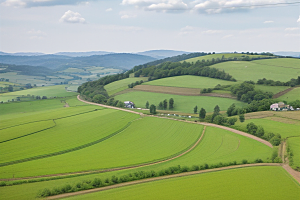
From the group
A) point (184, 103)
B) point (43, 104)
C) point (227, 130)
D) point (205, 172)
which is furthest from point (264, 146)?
point (43, 104)

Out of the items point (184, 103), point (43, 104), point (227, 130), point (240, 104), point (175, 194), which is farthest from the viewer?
point (43, 104)

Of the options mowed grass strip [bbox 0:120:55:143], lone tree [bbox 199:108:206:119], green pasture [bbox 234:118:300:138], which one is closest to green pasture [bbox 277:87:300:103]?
green pasture [bbox 234:118:300:138]

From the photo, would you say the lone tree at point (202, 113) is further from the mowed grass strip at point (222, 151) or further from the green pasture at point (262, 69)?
the green pasture at point (262, 69)

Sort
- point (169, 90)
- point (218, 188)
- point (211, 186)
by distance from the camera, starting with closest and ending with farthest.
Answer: point (218, 188), point (211, 186), point (169, 90)

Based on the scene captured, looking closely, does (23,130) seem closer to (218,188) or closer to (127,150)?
(127,150)

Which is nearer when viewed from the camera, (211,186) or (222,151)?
(211,186)

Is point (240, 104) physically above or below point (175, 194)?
above

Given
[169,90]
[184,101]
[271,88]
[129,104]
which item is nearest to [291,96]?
[271,88]

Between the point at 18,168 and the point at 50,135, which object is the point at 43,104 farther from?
the point at 18,168
